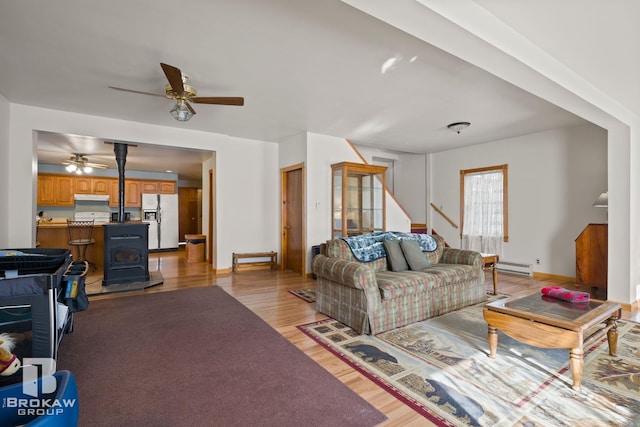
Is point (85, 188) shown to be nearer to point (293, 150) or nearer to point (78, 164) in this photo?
point (78, 164)

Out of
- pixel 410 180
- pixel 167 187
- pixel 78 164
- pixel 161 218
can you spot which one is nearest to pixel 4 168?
pixel 78 164

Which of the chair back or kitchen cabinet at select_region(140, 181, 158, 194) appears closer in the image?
the chair back

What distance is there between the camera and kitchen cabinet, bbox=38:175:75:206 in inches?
306

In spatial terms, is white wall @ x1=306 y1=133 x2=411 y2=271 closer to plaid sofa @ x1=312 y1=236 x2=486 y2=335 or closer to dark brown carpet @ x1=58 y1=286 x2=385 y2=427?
plaid sofa @ x1=312 y1=236 x2=486 y2=335

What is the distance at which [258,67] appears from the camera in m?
3.10

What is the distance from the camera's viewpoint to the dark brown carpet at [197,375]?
1.77 m

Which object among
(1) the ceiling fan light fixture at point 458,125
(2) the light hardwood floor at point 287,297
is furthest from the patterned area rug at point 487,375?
(1) the ceiling fan light fixture at point 458,125

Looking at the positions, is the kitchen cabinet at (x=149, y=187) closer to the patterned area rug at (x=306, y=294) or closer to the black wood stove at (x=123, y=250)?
the black wood stove at (x=123, y=250)

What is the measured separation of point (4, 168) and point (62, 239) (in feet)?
8.22

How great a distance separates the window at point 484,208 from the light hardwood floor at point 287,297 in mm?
934

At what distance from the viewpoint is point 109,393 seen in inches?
78.1

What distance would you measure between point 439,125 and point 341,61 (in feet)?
9.08

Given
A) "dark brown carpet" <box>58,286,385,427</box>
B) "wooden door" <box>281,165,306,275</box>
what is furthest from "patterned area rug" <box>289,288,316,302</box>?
"wooden door" <box>281,165,306,275</box>

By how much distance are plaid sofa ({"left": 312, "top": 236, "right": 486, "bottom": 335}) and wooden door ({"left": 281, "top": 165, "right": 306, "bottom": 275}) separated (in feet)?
7.29
